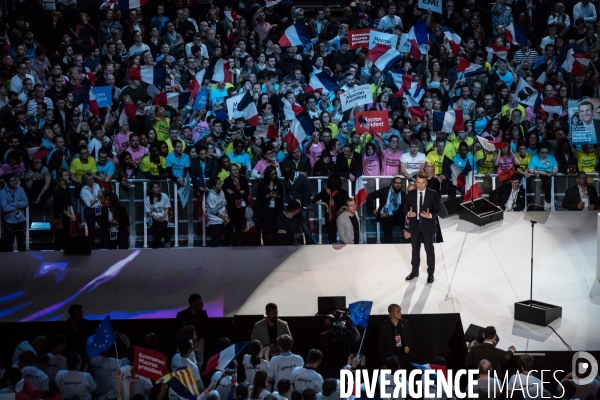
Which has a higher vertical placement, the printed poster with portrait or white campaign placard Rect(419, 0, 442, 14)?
white campaign placard Rect(419, 0, 442, 14)

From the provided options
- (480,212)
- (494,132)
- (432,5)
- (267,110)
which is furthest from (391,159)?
(432,5)

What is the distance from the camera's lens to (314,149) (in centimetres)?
1775

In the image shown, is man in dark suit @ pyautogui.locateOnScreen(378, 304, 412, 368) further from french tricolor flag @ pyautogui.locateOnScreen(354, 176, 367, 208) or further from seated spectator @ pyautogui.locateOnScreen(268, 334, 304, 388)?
french tricolor flag @ pyautogui.locateOnScreen(354, 176, 367, 208)

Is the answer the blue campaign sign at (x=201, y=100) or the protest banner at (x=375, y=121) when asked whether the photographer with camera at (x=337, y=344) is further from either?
the blue campaign sign at (x=201, y=100)

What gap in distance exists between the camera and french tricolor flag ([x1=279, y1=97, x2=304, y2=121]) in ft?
60.2

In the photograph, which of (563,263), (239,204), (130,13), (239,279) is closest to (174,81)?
(130,13)

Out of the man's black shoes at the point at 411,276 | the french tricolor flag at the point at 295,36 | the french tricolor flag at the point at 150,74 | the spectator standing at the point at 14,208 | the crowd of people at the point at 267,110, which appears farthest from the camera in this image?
the french tricolor flag at the point at 295,36

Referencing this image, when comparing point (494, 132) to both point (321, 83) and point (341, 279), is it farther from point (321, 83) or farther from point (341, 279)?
point (341, 279)

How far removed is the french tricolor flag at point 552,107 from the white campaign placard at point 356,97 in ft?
12.0

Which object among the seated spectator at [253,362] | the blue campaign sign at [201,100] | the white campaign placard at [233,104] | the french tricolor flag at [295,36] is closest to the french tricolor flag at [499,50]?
the french tricolor flag at [295,36]

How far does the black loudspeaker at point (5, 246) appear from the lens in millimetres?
16375

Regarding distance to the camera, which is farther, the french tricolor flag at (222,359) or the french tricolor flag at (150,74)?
the french tricolor flag at (150,74)

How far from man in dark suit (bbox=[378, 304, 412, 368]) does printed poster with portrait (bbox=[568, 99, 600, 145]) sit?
638cm

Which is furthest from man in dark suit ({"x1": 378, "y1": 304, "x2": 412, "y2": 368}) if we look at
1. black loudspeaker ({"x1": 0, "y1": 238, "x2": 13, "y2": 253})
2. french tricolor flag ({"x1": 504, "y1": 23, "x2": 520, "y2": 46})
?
french tricolor flag ({"x1": 504, "y1": 23, "x2": 520, "y2": 46})
